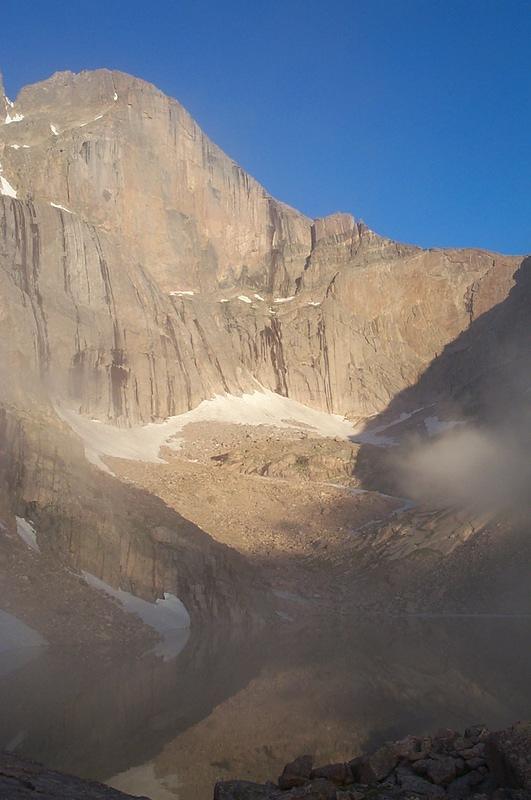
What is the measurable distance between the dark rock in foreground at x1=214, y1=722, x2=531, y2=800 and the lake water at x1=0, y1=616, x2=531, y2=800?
1.32 m

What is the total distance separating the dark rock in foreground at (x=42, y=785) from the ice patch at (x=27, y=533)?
13.2 m

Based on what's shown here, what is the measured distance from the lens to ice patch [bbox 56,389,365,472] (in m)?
49.0

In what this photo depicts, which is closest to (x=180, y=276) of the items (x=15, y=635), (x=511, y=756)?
(x=15, y=635)

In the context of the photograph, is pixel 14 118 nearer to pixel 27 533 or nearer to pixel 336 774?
pixel 27 533

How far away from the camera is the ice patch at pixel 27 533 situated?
21.2m

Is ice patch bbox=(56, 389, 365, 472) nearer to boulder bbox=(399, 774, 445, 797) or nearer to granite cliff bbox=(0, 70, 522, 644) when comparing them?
granite cliff bbox=(0, 70, 522, 644)

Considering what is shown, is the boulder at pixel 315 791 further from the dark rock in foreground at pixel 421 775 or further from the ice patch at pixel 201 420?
the ice patch at pixel 201 420

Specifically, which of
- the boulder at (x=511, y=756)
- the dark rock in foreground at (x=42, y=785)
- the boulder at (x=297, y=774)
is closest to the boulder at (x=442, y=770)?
the boulder at (x=511, y=756)

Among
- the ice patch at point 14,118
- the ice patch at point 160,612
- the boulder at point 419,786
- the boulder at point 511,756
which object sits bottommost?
the boulder at point 419,786

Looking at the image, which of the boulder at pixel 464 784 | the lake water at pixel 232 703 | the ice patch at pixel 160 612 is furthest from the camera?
the ice patch at pixel 160 612

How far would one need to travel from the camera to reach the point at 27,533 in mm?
21781

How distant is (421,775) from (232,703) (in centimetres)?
637

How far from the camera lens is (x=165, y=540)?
25828 millimetres

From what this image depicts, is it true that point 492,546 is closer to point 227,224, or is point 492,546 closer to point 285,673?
point 285,673
